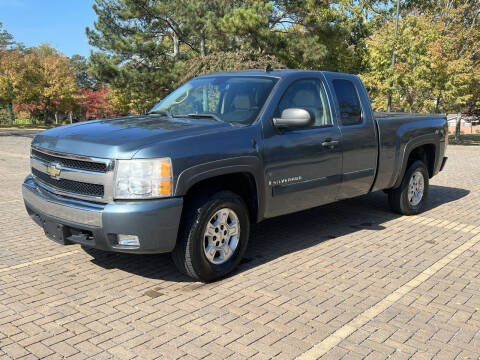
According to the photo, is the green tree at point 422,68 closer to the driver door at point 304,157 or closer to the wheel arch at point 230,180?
the driver door at point 304,157

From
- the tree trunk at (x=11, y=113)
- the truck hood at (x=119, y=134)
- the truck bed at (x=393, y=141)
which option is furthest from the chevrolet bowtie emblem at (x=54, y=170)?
the tree trunk at (x=11, y=113)

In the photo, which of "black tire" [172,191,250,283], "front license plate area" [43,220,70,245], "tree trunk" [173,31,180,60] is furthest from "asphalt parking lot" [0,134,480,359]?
"tree trunk" [173,31,180,60]

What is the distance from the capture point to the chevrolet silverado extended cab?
395cm

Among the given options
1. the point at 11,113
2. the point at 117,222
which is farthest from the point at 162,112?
the point at 11,113

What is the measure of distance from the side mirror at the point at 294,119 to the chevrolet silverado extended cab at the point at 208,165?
0.04 feet

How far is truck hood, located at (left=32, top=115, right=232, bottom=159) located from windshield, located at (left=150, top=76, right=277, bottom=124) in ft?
0.87

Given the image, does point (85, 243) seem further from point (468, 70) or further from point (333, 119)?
point (468, 70)

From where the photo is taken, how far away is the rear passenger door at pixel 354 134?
5.81 m

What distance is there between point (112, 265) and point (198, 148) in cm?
169

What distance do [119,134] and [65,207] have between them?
0.79 m

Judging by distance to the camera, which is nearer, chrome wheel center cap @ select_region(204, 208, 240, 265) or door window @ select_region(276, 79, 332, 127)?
chrome wheel center cap @ select_region(204, 208, 240, 265)

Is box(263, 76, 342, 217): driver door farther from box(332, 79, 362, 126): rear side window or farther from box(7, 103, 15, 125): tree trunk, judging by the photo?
box(7, 103, 15, 125): tree trunk

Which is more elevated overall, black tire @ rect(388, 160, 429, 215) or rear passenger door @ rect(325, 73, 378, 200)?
rear passenger door @ rect(325, 73, 378, 200)

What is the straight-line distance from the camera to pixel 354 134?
588 cm
